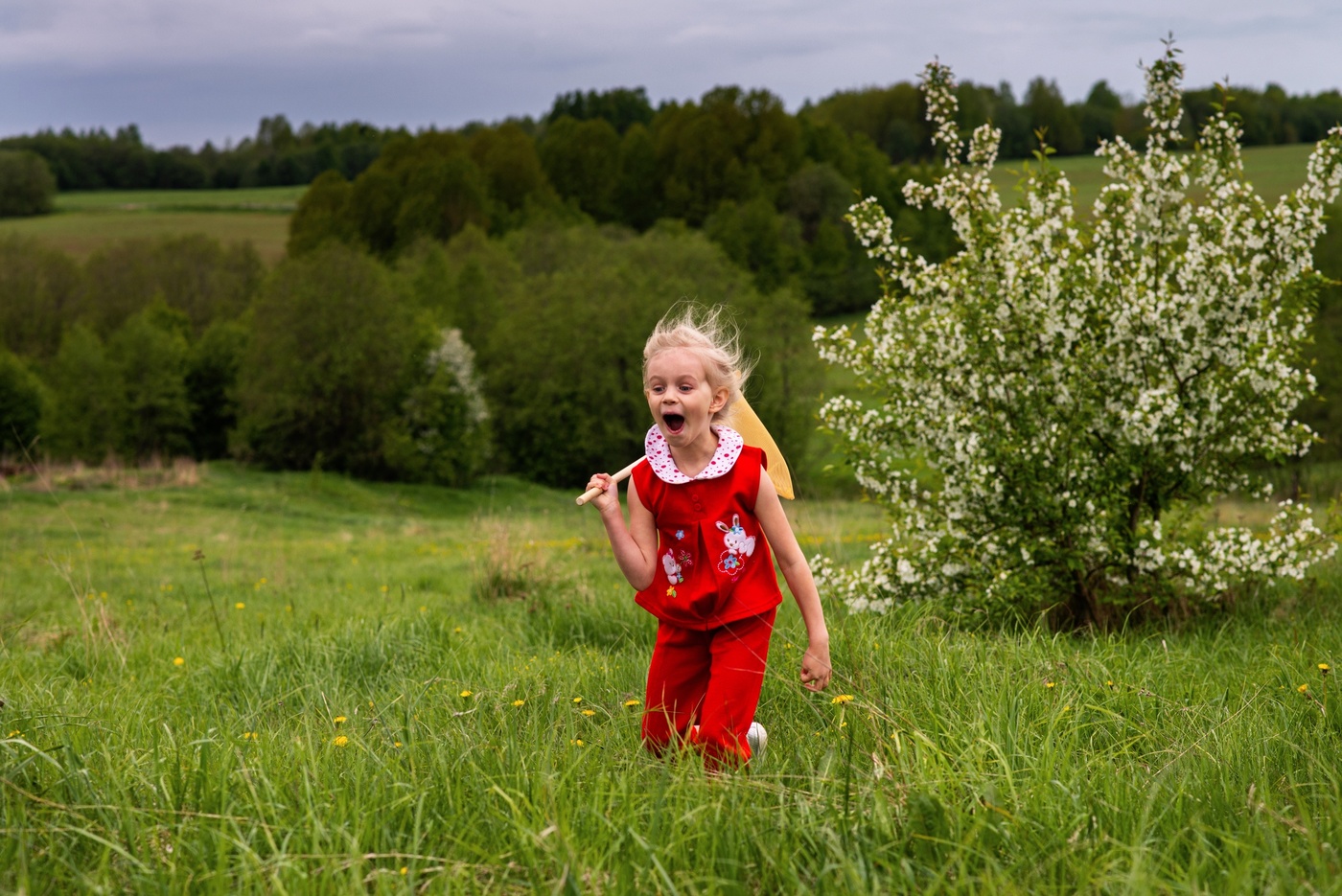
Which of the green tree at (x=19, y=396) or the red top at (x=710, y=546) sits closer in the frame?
the red top at (x=710, y=546)

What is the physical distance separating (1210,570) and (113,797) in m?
5.37

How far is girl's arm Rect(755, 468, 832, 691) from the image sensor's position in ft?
11.5

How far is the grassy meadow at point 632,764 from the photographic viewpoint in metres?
2.39

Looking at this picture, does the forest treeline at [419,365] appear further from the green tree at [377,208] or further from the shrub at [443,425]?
the green tree at [377,208]

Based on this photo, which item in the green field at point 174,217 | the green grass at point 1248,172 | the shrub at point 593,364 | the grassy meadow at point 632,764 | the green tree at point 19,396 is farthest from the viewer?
the green field at point 174,217

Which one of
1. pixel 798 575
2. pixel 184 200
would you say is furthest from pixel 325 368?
pixel 184 200

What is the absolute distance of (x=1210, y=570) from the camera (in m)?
5.88

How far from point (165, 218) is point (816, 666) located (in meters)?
108

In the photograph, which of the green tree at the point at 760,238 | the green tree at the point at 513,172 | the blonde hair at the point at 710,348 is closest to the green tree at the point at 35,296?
the green tree at the point at 513,172

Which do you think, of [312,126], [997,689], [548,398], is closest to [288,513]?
[548,398]

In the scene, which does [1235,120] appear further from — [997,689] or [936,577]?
[997,689]

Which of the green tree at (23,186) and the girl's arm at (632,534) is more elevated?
the green tree at (23,186)

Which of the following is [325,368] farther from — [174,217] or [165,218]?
[174,217]

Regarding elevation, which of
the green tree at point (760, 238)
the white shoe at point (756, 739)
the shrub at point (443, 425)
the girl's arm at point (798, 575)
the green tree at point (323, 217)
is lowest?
the shrub at point (443, 425)
